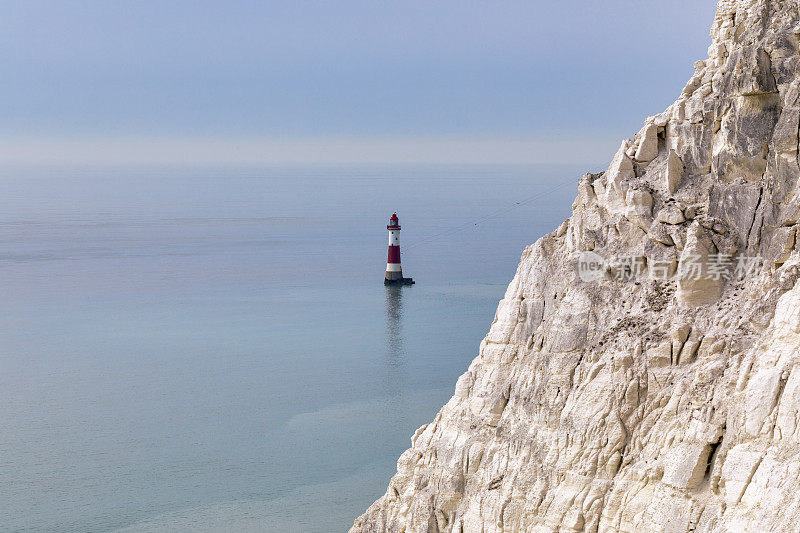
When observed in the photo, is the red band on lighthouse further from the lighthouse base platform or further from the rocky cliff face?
the rocky cliff face

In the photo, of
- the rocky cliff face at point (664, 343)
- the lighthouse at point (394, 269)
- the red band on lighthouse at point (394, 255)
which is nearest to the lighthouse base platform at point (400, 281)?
the lighthouse at point (394, 269)

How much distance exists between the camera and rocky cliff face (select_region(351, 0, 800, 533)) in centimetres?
1563

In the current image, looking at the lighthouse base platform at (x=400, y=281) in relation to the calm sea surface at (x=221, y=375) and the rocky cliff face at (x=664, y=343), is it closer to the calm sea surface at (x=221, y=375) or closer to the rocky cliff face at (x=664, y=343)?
the calm sea surface at (x=221, y=375)

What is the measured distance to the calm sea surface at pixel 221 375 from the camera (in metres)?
37.8

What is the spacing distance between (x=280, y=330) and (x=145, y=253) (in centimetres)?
5412

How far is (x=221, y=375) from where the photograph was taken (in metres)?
57.2

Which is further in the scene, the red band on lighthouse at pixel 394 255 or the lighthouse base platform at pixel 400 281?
the red band on lighthouse at pixel 394 255

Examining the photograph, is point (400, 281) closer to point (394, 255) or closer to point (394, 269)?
point (394, 269)

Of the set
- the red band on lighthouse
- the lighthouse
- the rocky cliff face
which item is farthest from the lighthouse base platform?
the rocky cliff face

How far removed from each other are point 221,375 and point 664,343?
42422 mm

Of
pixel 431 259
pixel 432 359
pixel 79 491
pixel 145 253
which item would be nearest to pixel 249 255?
pixel 145 253

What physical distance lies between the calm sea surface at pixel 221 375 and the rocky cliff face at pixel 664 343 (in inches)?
600

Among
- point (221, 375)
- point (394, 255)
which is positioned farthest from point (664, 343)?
point (394, 255)

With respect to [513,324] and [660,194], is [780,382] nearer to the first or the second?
[660,194]
